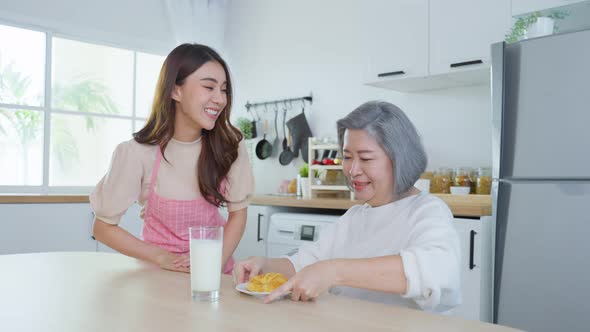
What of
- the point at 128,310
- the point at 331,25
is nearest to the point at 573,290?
the point at 128,310

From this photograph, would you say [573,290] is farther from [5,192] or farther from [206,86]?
[5,192]

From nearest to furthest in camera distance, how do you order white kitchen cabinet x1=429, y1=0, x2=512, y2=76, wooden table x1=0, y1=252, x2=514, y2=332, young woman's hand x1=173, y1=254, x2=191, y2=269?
wooden table x1=0, y1=252, x2=514, y2=332, young woman's hand x1=173, y1=254, x2=191, y2=269, white kitchen cabinet x1=429, y1=0, x2=512, y2=76

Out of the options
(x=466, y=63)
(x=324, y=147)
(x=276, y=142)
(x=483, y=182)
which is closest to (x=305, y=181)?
(x=324, y=147)

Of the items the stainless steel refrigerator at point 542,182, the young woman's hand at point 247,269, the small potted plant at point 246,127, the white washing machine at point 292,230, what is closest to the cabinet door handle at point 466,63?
the stainless steel refrigerator at point 542,182

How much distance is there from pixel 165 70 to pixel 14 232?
1962mm

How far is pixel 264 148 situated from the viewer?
4.24 meters

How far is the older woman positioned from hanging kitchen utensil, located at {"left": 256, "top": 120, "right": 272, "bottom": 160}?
2.73 m

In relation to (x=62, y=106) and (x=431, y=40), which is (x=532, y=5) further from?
(x=62, y=106)

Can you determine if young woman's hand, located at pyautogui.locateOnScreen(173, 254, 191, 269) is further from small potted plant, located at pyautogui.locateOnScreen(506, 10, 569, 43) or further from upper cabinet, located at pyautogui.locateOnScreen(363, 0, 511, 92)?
upper cabinet, located at pyautogui.locateOnScreen(363, 0, 511, 92)

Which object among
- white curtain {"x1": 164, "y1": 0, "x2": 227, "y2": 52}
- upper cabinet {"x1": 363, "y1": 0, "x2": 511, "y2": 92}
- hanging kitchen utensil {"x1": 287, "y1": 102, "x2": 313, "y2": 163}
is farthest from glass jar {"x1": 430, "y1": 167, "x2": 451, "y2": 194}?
white curtain {"x1": 164, "y1": 0, "x2": 227, "y2": 52}

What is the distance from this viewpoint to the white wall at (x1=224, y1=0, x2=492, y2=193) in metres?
3.20

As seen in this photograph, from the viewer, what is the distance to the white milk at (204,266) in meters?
1.03

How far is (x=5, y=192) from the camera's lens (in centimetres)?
363

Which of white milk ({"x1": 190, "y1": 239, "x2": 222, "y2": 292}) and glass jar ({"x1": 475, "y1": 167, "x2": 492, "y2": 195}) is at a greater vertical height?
glass jar ({"x1": 475, "y1": 167, "x2": 492, "y2": 195})
